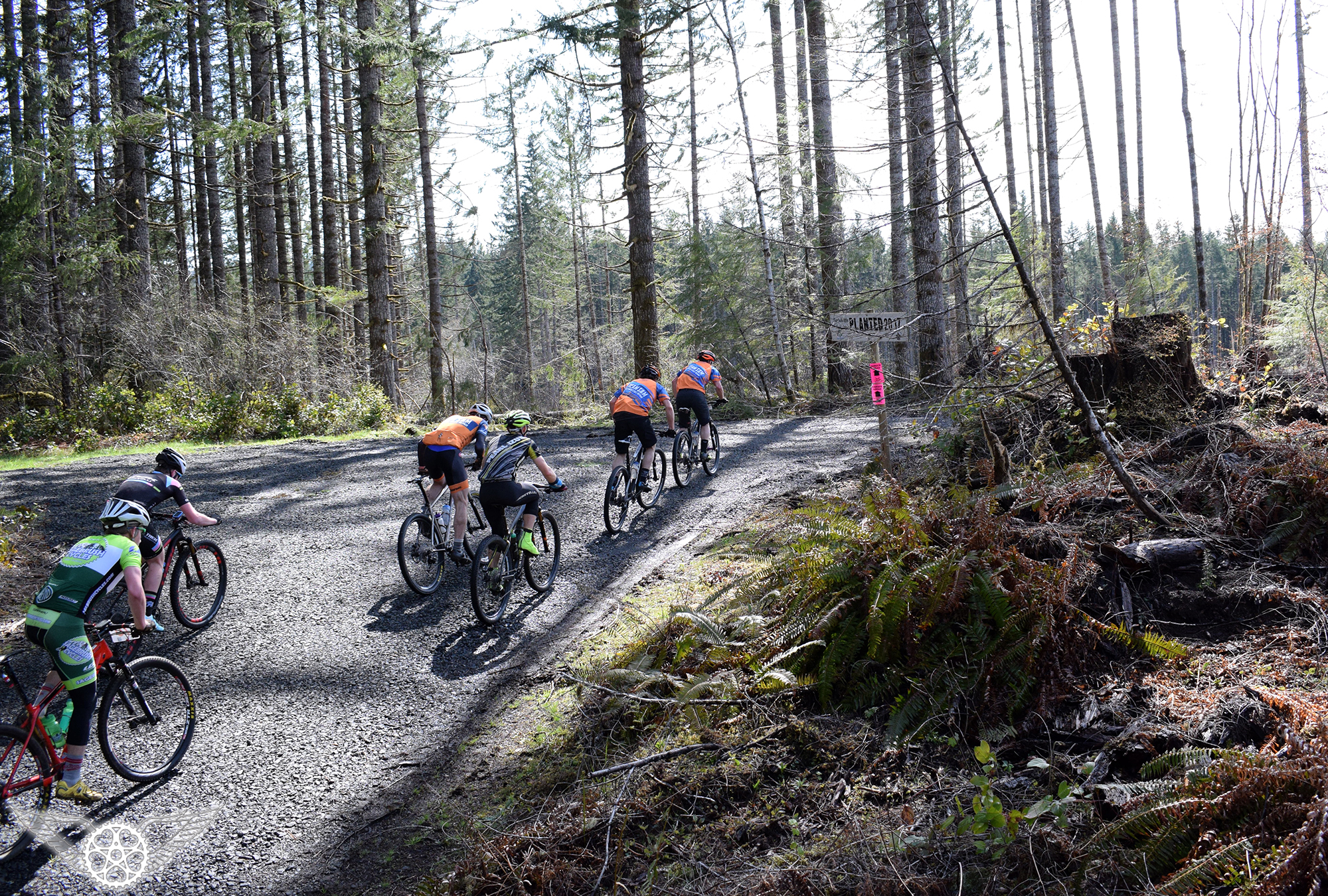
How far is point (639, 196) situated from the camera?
17625mm

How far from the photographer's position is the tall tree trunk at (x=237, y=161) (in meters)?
20.2

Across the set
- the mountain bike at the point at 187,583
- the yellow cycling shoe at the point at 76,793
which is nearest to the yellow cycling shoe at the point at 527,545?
the mountain bike at the point at 187,583

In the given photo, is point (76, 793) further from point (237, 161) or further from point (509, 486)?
point (237, 161)

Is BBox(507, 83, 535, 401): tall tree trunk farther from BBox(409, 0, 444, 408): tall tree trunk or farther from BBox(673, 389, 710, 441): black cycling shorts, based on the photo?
BBox(673, 389, 710, 441): black cycling shorts

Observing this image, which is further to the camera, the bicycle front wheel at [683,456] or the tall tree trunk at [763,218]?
the tall tree trunk at [763,218]

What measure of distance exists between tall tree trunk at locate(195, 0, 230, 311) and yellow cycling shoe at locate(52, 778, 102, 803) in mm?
18257

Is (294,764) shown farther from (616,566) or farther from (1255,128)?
(1255,128)

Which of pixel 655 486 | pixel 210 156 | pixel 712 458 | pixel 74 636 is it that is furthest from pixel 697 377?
pixel 210 156

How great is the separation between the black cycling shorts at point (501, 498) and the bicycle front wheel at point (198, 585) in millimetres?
2547

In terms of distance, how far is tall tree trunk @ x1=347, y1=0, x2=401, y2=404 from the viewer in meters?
19.6

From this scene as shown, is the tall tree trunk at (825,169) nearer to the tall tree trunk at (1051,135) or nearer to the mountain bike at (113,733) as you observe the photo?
the tall tree trunk at (1051,135)

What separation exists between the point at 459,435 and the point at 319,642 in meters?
2.32

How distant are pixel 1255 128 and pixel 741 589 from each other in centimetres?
588

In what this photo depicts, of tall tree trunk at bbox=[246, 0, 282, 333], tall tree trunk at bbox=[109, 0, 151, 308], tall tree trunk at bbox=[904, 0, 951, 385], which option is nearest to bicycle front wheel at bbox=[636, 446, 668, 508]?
tall tree trunk at bbox=[904, 0, 951, 385]
